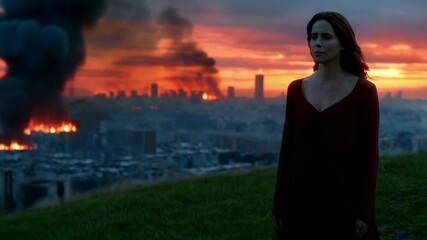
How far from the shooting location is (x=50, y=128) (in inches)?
1626

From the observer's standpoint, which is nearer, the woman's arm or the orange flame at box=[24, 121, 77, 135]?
the woman's arm

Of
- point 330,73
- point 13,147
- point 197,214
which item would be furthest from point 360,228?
point 13,147

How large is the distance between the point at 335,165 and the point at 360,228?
0.27 m

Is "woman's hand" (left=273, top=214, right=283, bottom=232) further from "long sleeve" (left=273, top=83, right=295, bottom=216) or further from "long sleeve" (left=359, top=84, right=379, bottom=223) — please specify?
"long sleeve" (left=359, top=84, right=379, bottom=223)

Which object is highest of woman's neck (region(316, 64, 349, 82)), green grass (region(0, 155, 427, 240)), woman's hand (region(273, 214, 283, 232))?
woman's neck (region(316, 64, 349, 82))

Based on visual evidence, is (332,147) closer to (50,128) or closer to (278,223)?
(278,223)

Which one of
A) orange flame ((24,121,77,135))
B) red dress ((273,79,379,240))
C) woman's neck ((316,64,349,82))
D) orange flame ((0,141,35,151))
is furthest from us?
orange flame ((24,121,77,135))

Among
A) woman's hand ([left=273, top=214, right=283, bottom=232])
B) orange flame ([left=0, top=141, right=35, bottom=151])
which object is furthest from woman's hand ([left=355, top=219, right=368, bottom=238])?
orange flame ([left=0, top=141, right=35, bottom=151])

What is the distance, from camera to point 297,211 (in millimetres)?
2320

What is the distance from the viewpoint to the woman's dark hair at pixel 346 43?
2.30 metres

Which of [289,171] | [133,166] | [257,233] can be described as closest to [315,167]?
[289,171]

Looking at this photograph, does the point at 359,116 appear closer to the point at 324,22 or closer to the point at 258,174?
the point at 324,22

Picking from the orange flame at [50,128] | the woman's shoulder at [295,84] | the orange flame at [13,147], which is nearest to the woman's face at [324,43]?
the woman's shoulder at [295,84]

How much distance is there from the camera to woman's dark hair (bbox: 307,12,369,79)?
2.30 metres
